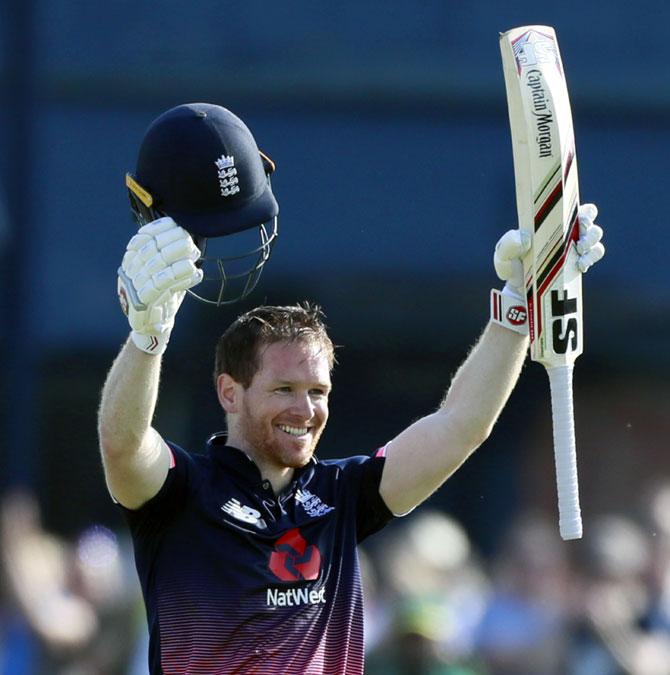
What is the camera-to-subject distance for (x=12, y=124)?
905 centimetres

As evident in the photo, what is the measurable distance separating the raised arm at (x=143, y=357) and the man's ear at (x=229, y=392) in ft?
0.88

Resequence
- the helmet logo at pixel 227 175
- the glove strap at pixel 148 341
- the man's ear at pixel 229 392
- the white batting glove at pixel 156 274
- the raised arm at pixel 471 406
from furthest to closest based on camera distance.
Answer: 1. the man's ear at pixel 229 392
2. the raised arm at pixel 471 406
3. the helmet logo at pixel 227 175
4. the glove strap at pixel 148 341
5. the white batting glove at pixel 156 274

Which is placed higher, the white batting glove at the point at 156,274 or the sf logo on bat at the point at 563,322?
the white batting glove at the point at 156,274

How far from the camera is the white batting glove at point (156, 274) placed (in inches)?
134

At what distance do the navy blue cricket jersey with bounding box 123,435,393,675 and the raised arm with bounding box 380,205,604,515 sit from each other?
18 centimetres

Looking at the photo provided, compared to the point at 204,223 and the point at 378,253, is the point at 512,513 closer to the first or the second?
the point at 378,253

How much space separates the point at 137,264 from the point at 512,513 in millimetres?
5634

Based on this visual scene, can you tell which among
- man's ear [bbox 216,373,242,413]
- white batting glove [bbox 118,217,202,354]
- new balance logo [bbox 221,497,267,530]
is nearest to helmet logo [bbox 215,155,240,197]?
white batting glove [bbox 118,217,202,354]

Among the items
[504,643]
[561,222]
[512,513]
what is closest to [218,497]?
[561,222]

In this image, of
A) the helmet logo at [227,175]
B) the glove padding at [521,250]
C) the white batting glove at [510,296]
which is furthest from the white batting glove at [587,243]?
the helmet logo at [227,175]

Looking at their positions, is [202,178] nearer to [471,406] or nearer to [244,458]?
[244,458]

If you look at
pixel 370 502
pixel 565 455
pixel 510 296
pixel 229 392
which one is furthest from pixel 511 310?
pixel 229 392

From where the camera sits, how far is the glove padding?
378cm

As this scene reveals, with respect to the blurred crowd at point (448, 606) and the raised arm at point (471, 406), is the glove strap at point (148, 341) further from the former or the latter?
the blurred crowd at point (448, 606)
